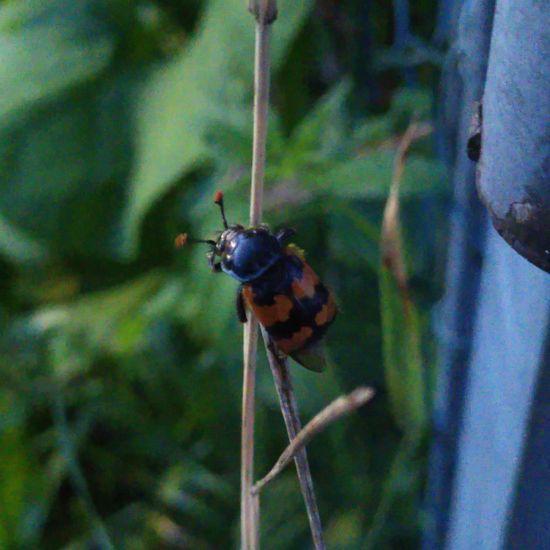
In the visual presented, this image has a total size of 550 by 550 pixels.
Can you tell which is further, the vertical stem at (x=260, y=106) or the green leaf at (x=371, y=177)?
the green leaf at (x=371, y=177)

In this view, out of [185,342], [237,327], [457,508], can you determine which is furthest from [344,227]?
[185,342]

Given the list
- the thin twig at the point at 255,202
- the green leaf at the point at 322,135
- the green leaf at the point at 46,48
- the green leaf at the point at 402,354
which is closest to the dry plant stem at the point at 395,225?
the green leaf at the point at 402,354

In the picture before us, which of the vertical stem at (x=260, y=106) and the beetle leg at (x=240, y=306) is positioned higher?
the beetle leg at (x=240, y=306)

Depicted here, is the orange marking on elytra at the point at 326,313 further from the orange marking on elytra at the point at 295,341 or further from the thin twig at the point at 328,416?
the thin twig at the point at 328,416

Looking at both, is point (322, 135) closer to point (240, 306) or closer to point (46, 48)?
point (240, 306)

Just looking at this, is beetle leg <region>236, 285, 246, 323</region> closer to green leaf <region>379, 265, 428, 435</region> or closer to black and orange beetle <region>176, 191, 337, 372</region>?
black and orange beetle <region>176, 191, 337, 372</region>

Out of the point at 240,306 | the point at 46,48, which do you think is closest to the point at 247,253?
the point at 240,306
